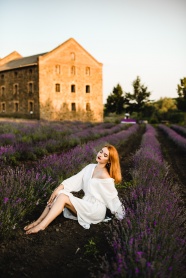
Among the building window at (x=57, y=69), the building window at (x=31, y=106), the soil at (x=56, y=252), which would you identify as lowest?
the soil at (x=56, y=252)

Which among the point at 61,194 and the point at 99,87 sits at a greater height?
the point at 99,87

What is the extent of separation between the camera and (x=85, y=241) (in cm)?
316

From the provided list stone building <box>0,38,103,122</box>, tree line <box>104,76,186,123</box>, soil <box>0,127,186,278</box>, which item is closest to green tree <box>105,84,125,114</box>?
tree line <box>104,76,186,123</box>

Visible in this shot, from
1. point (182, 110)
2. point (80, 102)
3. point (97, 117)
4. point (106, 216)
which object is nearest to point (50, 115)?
point (80, 102)

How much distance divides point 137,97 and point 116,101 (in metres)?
3.90

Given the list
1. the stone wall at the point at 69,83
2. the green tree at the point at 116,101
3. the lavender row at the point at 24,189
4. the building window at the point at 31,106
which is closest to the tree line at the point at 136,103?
the green tree at the point at 116,101

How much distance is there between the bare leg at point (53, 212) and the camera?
313 centimetres

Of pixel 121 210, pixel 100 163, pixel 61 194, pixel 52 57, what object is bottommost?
pixel 121 210

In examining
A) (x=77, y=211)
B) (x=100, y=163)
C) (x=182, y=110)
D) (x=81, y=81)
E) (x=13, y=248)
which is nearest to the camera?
(x=13, y=248)

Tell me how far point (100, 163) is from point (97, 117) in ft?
108

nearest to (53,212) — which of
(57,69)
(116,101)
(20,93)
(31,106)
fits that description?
(31,106)

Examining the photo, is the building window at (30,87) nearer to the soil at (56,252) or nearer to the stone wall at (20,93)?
the stone wall at (20,93)

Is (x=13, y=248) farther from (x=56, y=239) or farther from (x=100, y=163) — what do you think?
(x=100, y=163)

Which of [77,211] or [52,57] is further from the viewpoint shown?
[52,57]
